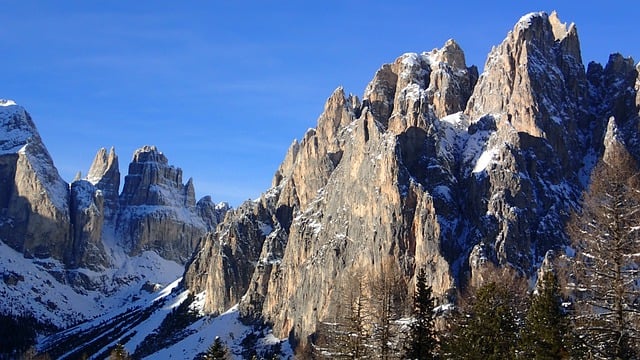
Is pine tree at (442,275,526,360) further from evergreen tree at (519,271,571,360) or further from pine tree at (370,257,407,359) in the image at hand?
evergreen tree at (519,271,571,360)

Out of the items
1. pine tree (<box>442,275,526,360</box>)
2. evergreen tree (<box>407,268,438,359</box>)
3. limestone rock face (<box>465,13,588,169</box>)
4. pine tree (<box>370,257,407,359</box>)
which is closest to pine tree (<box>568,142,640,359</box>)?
pine tree (<box>442,275,526,360</box>)

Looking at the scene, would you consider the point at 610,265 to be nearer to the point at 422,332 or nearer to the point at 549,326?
the point at 549,326

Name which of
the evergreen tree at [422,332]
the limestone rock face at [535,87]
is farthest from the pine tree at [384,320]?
the limestone rock face at [535,87]

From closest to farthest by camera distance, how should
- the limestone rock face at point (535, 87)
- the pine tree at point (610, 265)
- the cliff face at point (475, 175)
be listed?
1. the pine tree at point (610, 265)
2. the cliff face at point (475, 175)
3. the limestone rock face at point (535, 87)

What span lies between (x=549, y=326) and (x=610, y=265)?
27.4 ft

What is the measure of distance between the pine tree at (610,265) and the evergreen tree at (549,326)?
641 cm

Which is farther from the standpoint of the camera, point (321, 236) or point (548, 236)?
point (321, 236)

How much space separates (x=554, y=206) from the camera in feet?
534

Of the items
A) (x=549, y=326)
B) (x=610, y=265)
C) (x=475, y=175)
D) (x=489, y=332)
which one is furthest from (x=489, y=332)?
(x=475, y=175)

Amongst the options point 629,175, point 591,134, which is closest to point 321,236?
point 591,134

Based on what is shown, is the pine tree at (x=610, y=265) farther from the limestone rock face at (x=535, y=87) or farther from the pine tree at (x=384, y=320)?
the limestone rock face at (x=535, y=87)

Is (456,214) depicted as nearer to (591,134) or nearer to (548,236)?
(548,236)

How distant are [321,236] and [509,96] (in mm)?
61411

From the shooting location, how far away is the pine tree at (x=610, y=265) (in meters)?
24.5
